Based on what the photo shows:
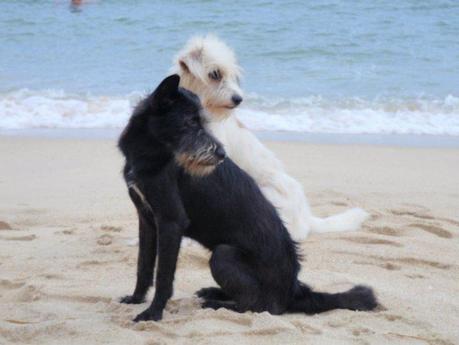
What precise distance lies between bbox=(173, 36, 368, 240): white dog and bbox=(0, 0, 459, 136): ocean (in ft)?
14.9

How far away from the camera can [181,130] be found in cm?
427

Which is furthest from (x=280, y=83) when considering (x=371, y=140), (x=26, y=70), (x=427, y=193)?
(x=427, y=193)

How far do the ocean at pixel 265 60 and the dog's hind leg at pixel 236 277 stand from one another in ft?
21.7

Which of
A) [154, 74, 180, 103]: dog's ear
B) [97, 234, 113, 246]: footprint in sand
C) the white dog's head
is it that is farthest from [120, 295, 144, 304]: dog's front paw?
the white dog's head

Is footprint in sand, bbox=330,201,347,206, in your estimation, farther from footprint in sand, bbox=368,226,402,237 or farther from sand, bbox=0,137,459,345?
footprint in sand, bbox=368,226,402,237

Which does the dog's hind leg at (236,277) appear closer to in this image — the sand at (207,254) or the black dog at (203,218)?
the black dog at (203,218)

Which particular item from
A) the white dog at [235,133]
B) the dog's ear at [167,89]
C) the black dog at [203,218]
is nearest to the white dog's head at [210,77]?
the white dog at [235,133]

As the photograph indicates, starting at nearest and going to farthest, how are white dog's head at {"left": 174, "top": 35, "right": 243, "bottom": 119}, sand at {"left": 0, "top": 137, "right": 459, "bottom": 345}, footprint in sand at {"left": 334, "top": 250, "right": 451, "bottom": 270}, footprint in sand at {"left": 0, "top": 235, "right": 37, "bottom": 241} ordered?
1. sand at {"left": 0, "top": 137, "right": 459, "bottom": 345}
2. footprint in sand at {"left": 334, "top": 250, "right": 451, "bottom": 270}
3. white dog's head at {"left": 174, "top": 35, "right": 243, "bottom": 119}
4. footprint in sand at {"left": 0, "top": 235, "right": 37, "bottom": 241}

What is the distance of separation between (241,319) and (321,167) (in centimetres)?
469

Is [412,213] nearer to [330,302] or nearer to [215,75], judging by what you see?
[215,75]

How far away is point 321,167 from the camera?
880 cm

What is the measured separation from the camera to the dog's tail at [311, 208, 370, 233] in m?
6.50

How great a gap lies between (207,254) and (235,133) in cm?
95

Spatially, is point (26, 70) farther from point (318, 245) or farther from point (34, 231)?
point (318, 245)
